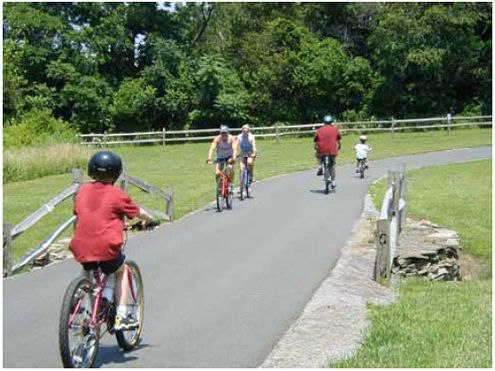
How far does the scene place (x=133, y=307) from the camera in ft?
25.1

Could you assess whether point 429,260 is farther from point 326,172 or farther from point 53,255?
point 326,172

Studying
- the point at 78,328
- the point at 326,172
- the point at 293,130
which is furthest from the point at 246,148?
the point at 293,130

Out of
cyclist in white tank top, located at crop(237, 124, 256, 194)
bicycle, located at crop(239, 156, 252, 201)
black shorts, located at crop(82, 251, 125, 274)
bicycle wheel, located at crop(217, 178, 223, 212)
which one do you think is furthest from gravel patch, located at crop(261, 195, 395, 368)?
cyclist in white tank top, located at crop(237, 124, 256, 194)

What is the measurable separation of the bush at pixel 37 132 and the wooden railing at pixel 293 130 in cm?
197

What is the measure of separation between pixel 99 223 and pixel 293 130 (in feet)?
143

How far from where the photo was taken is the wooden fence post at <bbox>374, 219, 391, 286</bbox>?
10.8m

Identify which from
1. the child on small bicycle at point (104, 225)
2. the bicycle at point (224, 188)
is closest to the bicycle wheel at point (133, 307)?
the child on small bicycle at point (104, 225)

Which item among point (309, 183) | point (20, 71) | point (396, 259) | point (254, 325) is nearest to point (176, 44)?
point (20, 71)

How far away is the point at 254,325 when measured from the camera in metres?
8.34

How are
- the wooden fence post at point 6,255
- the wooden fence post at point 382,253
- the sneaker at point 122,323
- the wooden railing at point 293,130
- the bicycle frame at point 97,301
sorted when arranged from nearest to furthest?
the bicycle frame at point 97,301 → the sneaker at point 122,323 → the wooden fence post at point 382,253 → the wooden fence post at point 6,255 → the wooden railing at point 293,130

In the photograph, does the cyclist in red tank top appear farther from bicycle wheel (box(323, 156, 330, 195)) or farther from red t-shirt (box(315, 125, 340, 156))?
bicycle wheel (box(323, 156, 330, 195))

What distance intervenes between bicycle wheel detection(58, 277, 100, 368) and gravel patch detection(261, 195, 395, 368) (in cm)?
147

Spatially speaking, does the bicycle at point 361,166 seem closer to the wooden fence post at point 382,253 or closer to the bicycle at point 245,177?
the bicycle at point 245,177

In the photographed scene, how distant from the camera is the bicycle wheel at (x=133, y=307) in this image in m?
7.39
